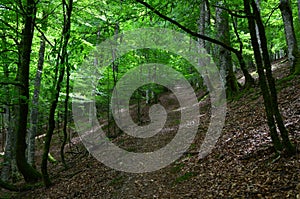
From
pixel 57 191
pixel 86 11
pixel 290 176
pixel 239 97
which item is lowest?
pixel 57 191

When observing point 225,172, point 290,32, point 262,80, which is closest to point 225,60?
point 290,32

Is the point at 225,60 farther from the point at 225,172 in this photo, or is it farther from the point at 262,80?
the point at 262,80

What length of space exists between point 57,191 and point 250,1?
7454mm

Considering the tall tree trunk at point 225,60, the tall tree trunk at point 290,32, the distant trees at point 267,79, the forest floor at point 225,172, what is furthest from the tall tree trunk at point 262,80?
the tall tree trunk at point 225,60

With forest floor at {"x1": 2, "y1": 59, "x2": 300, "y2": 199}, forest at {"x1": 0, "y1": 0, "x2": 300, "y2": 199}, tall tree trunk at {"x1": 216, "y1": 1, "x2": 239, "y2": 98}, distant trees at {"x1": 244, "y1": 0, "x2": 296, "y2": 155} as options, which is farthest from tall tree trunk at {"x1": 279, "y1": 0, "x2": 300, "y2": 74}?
distant trees at {"x1": 244, "y1": 0, "x2": 296, "y2": 155}

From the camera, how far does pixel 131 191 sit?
630cm

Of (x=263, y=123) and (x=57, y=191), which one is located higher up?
(x=263, y=123)

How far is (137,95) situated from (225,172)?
11.0 meters

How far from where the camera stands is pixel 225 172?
5.30 metres

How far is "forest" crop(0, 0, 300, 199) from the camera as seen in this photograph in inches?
181

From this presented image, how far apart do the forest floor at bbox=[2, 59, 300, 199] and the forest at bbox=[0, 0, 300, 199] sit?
3 cm

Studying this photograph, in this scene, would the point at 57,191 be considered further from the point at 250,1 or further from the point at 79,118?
the point at 79,118

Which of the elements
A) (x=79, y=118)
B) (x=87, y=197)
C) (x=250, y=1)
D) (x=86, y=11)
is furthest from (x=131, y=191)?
(x=79, y=118)

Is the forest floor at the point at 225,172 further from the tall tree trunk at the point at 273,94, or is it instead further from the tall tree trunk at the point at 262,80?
the tall tree trunk at the point at 262,80
